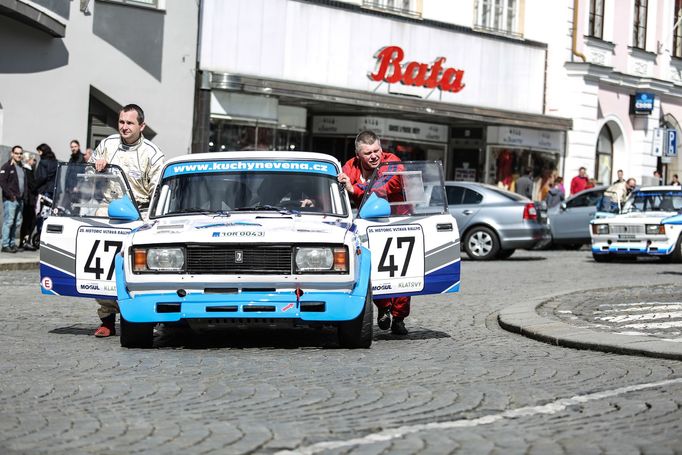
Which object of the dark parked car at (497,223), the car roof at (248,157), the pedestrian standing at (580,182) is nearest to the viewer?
the car roof at (248,157)

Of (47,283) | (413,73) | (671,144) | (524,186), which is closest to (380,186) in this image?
(47,283)

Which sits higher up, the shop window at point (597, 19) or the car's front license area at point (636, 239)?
the shop window at point (597, 19)

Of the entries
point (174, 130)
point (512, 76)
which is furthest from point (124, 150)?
point (512, 76)

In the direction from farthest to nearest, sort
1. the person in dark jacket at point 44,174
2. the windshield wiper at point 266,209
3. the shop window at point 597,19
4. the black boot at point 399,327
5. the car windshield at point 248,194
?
the shop window at point 597,19, the person in dark jacket at point 44,174, the black boot at point 399,327, the car windshield at point 248,194, the windshield wiper at point 266,209

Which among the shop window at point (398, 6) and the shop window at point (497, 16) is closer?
the shop window at point (398, 6)

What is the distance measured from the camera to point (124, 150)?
12.2 m

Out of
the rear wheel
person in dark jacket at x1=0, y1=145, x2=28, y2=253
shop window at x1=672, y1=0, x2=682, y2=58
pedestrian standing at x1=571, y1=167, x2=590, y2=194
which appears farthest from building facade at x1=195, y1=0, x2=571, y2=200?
the rear wheel

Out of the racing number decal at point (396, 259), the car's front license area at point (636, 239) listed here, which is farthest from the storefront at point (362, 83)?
the racing number decal at point (396, 259)

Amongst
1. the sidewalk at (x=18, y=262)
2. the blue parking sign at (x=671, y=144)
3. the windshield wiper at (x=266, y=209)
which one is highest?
the blue parking sign at (x=671, y=144)

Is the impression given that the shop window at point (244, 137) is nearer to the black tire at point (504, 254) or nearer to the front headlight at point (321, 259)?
the black tire at point (504, 254)

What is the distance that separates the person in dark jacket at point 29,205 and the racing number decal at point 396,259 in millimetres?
13938

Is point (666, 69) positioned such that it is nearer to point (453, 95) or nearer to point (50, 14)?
point (453, 95)

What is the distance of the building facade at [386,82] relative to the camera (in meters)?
32.4

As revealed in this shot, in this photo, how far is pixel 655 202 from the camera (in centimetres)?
2680
